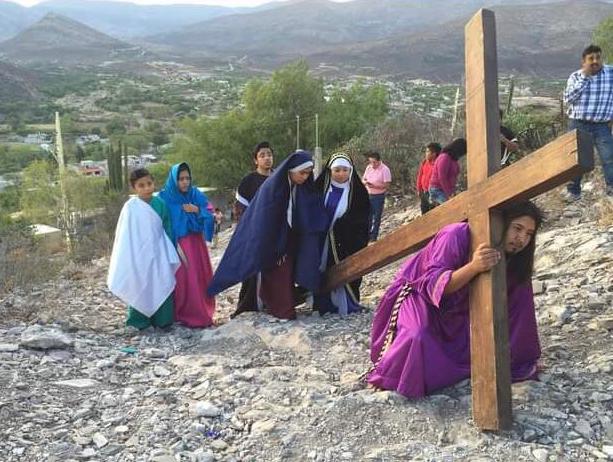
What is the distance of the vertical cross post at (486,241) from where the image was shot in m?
2.91

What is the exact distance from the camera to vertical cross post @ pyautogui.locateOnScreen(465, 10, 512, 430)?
9.53 ft

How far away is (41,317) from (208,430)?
2.45 m

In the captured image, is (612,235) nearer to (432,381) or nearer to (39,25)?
(432,381)

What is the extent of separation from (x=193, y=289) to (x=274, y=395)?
1890 mm

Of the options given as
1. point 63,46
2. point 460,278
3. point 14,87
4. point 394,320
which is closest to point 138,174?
point 394,320

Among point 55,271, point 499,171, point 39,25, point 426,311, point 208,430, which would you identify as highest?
point 39,25

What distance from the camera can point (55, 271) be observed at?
8039mm

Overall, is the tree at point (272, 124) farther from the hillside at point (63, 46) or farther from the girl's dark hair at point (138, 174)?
the hillside at point (63, 46)

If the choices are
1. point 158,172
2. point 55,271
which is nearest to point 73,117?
point 158,172

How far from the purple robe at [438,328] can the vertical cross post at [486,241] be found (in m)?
0.15

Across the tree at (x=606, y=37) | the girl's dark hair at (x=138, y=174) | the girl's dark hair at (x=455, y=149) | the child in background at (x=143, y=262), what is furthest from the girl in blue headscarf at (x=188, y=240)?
the tree at (x=606, y=37)

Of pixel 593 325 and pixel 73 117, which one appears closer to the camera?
pixel 593 325

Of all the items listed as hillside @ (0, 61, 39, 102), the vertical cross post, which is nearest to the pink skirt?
the vertical cross post

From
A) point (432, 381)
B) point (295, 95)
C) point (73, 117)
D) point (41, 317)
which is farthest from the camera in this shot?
point (73, 117)
